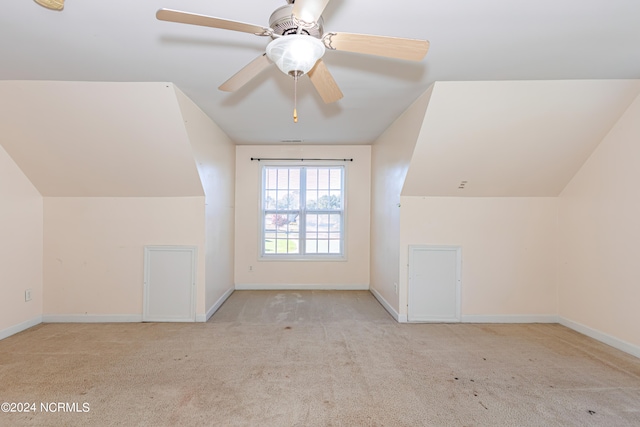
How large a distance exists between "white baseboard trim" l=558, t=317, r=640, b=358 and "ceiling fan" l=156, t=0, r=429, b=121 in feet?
10.5

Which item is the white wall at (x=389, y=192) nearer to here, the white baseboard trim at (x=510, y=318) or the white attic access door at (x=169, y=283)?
the white baseboard trim at (x=510, y=318)

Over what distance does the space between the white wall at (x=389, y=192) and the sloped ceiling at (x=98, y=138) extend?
2.26 meters

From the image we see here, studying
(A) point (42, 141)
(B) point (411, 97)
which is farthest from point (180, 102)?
(B) point (411, 97)

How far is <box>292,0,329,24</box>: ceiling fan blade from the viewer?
1.28 metres

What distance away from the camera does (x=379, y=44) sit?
4.97 ft

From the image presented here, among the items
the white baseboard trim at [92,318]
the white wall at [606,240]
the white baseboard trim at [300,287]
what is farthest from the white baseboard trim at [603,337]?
the white baseboard trim at [92,318]

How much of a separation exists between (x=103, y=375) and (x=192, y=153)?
202 centimetres

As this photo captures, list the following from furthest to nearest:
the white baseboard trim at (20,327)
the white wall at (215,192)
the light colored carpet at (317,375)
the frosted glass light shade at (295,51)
Result: the white wall at (215,192)
the white baseboard trim at (20,327)
the light colored carpet at (317,375)
the frosted glass light shade at (295,51)

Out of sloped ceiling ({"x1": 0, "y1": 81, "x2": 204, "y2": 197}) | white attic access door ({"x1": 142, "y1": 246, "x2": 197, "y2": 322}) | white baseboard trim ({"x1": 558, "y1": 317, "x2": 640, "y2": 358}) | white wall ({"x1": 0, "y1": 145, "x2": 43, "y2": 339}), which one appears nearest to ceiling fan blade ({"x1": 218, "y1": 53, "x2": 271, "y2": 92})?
sloped ceiling ({"x1": 0, "y1": 81, "x2": 204, "y2": 197})

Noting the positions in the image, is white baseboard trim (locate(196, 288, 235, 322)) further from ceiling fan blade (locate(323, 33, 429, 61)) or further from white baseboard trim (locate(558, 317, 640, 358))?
white baseboard trim (locate(558, 317, 640, 358))

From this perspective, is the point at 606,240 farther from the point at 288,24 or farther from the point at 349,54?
the point at 288,24

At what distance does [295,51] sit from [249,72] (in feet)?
1.58

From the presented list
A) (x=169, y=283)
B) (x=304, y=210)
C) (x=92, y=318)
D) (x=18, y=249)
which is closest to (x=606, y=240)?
(x=304, y=210)

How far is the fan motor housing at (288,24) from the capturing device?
55.2 inches
